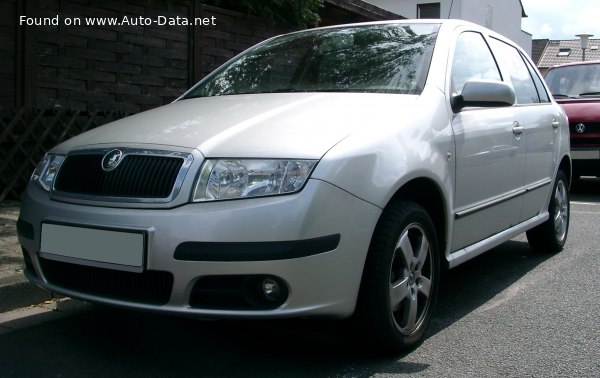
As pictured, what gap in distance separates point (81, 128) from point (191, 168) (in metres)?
4.88

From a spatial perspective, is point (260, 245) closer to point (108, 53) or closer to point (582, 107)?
point (108, 53)

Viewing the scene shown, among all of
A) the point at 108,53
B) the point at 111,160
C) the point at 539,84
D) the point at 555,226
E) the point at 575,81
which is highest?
the point at 108,53

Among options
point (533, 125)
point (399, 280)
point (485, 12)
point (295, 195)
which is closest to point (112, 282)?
point (295, 195)

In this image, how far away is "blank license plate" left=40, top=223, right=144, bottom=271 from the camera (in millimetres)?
2826

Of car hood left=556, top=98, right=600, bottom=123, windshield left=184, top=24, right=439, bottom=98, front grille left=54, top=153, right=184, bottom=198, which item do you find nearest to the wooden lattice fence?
windshield left=184, top=24, right=439, bottom=98

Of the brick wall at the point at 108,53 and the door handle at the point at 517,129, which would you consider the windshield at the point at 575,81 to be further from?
the door handle at the point at 517,129

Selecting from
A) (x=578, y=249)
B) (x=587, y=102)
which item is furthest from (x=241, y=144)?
(x=587, y=102)

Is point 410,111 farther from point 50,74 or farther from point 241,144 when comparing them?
point 50,74

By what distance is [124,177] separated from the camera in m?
2.99

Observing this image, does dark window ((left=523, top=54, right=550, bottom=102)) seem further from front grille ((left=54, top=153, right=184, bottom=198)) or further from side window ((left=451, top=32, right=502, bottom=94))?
front grille ((left=54, top=153, right=184, bottom=198))

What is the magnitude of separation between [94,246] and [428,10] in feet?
83.7

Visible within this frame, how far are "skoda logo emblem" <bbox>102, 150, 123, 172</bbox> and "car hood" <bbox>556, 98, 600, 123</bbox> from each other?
8191 millimetres

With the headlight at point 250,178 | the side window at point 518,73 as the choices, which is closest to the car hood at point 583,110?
the side window at point 518,73

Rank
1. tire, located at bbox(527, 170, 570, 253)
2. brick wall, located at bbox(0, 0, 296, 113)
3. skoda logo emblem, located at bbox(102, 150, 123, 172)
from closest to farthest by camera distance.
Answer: skoda logo emblem, located at bbox(102, 150, 123, 172) < tire, located at bbox(527, 170, 570, 253) < brick wall, located at bbox(0, 0, 296, 113)
